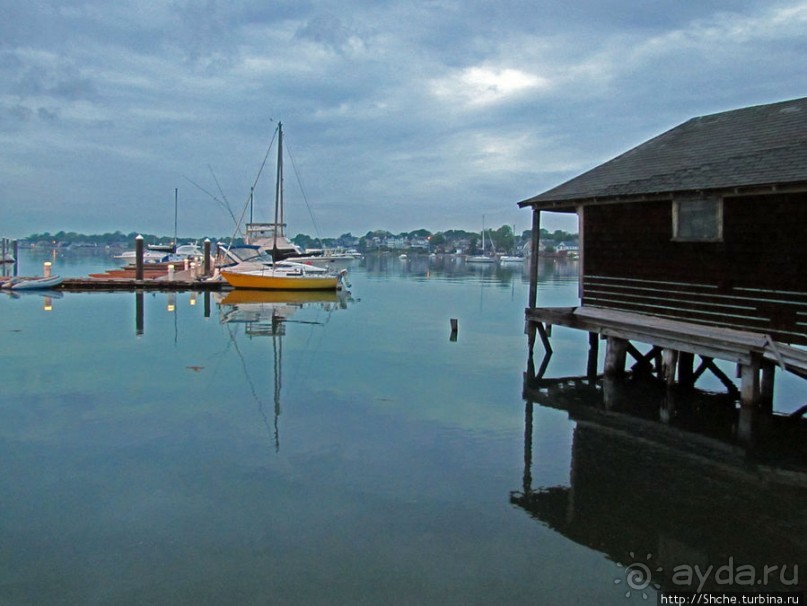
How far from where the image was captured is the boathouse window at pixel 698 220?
12.9m

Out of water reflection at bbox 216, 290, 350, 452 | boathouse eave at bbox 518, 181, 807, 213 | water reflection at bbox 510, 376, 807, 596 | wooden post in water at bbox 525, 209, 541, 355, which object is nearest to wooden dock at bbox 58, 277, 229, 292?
water reflection at bbox 216, 290, 350, 452

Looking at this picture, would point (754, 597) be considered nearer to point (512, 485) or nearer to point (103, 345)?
point (512, 485)

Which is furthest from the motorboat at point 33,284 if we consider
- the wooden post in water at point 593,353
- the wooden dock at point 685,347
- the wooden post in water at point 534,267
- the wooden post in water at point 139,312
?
the wooden post in water at point 593,353

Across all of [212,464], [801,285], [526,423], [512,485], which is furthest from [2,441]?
[801,285]

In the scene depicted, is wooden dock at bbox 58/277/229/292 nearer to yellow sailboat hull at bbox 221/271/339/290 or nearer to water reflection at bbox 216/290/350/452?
yellow sailboat hull at bbox 221/271/339/290

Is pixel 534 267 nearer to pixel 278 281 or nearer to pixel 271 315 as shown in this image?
pixel 271 315

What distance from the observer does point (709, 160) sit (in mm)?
13789

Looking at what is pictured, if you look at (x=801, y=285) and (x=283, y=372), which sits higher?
(x=801, y=285)

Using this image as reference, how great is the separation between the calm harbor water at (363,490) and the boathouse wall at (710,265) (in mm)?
2055

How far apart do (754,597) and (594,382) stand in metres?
10.3

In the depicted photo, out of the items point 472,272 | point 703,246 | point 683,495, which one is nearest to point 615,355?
point 703,246

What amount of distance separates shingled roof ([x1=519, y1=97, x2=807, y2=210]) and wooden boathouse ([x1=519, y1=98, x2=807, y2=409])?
0.03 metres

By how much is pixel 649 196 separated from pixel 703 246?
4.65 ft

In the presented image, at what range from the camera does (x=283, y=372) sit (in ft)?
55.5
